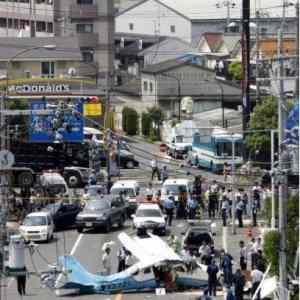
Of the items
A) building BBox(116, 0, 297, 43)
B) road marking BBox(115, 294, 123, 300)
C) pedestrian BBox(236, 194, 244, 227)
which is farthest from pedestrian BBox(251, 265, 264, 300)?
building BBox(116, 0, 297, 43)

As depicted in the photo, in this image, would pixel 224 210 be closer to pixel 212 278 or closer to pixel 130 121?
pixel 212 278

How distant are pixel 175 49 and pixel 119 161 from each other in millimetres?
58615

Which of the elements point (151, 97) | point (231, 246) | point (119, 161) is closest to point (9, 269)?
point (231, 246)

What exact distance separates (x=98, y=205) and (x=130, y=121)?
130 ft

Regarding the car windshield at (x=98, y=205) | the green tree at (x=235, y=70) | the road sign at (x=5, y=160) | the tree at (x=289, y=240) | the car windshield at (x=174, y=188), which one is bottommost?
the car windshield at (x=98, y=205)

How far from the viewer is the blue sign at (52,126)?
3248cm

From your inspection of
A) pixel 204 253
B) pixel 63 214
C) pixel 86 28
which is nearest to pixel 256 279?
pixel 204 253

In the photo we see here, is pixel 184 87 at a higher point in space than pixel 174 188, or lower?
higher

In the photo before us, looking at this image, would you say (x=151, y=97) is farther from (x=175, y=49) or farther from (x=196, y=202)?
(x=196, y=202)

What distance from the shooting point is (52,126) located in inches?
1353

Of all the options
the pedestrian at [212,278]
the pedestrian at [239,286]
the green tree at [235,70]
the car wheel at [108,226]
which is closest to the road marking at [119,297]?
the pedestrian at [212,278]

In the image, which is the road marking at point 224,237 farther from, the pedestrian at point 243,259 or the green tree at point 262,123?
the green tree at point 262,123

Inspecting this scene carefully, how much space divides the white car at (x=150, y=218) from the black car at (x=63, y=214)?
2.35 metres

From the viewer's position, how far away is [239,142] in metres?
64.6
